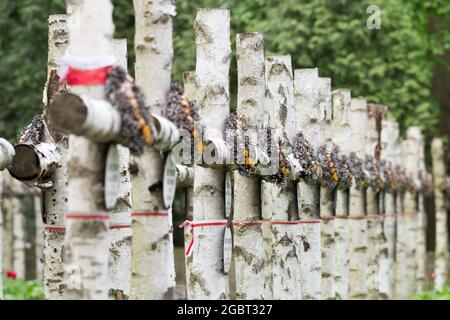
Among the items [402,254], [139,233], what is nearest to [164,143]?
[139,233]

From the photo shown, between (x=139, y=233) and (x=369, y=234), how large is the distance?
39.0 feet

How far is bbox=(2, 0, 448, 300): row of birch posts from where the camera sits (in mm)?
Answer: 8039

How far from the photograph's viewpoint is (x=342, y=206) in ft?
59.2

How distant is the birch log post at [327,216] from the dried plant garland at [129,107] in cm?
830

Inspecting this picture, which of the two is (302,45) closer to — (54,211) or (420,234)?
(420,234)

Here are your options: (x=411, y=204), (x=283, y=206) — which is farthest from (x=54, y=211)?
(x=411, y=204)

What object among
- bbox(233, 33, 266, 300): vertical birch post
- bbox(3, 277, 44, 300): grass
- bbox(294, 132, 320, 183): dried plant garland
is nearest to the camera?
bbox(233, 33, 266, 300): vertical birch post

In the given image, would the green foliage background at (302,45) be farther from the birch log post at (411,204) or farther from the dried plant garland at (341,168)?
the dried plant garland at (341,168)

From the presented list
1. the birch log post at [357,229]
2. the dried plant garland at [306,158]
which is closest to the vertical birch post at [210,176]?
the dried plant garland at [306,158]

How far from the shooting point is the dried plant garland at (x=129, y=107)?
8.07 m

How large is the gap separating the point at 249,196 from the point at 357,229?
649 centimetres

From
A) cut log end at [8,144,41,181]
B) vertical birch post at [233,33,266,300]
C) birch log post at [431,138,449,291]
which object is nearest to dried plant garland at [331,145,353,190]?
vertical birch post at [233,33,266,300]

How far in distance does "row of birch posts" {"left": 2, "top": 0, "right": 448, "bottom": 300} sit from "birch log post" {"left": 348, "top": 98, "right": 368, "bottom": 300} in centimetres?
2

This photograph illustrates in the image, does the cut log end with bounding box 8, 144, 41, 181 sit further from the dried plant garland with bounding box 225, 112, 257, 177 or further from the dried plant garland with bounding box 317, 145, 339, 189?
the dried plant garland with bounding box 317, 145, 339, 189
